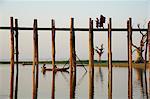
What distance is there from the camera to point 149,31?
12789 mm

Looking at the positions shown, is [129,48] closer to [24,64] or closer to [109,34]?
[109,34]

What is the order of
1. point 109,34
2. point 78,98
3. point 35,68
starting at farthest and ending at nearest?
point 78,98 < point 35,68 < point 109,34

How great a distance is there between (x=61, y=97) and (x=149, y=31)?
16.6 ft

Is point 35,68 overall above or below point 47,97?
above

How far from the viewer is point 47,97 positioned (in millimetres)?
15797

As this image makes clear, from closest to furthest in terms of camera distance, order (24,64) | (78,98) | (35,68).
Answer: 1. (35,68)
2. (78,98)
3. (24,64)

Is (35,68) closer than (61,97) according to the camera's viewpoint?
Yes

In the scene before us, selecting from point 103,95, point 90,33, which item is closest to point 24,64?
point 103,95

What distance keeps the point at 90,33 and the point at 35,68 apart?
2339 millimetres

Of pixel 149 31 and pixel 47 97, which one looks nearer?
pixel 149 31

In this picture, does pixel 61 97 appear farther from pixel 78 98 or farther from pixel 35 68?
pixel 35 68

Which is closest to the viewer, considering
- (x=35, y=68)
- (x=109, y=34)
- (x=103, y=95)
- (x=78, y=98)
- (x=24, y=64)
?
(x=109, y=34)

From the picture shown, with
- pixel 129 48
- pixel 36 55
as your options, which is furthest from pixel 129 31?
pixel 36 55

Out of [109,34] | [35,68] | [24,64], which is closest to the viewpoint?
[109,34]
